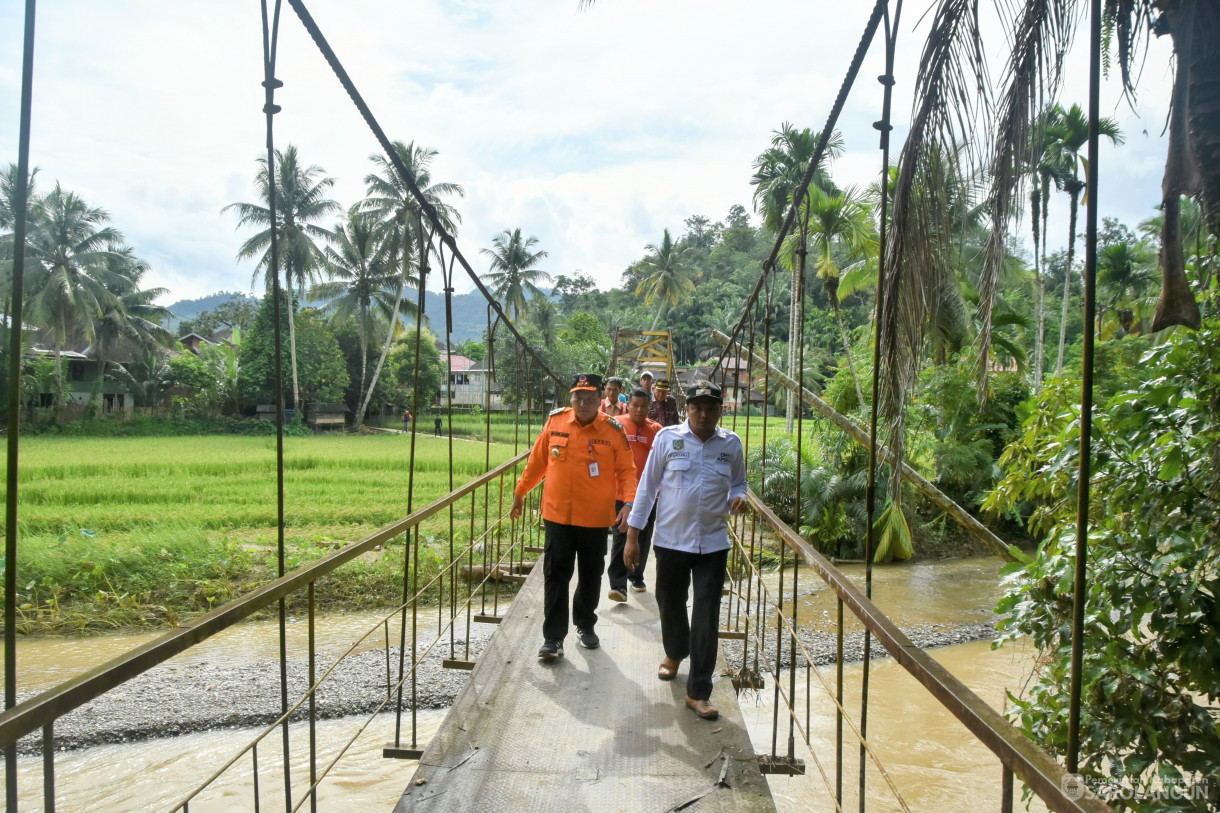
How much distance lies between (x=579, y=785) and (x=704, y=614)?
677 millimetres

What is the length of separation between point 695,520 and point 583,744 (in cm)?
78

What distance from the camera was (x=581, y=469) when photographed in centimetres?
315

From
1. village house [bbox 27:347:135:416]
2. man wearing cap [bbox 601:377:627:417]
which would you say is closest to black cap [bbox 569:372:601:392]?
man wearing cap [bbox 601:377:627:417]

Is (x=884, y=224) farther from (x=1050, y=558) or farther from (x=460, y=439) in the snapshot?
(x=460, y=439)

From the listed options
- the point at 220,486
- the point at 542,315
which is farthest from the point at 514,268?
the point at 220,486

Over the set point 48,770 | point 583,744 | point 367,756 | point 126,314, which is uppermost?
point 126,314

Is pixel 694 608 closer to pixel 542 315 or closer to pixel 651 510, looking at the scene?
pixel 651 510

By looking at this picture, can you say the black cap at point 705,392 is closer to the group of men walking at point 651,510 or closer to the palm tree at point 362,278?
the group of men walking at point 651,510

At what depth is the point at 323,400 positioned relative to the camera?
86.3ft

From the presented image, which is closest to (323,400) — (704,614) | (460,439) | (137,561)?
(460,439)

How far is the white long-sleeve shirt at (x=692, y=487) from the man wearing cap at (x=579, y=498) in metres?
0.34

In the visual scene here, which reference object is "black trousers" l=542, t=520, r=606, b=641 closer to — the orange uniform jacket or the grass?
the orange uniform jacket

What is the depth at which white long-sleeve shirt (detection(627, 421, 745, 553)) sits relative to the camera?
268 cm

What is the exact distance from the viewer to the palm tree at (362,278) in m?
26.4
